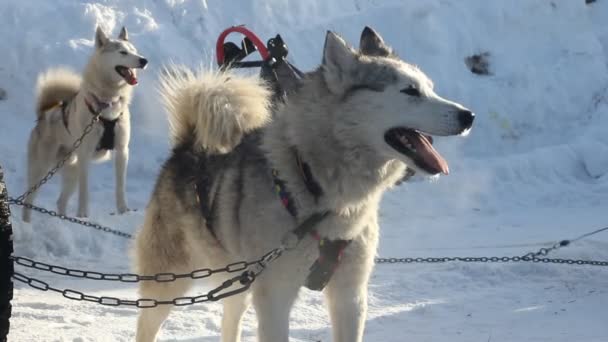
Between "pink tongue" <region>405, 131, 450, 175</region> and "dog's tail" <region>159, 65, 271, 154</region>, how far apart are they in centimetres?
70

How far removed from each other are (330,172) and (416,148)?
A: 1.03 ft

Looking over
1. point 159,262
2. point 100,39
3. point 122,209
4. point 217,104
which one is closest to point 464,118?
point 217,104

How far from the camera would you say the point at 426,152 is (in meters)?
2.72

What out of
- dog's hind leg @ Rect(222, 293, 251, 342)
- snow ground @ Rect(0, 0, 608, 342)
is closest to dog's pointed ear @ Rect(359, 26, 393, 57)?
dog's hind leg @ Rect(222, 293, 251, 342)

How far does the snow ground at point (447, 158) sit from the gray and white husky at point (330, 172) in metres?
1.27

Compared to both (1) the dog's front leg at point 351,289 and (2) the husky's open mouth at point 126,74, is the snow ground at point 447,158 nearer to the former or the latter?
(2) the husky's open mouth at point 126,74

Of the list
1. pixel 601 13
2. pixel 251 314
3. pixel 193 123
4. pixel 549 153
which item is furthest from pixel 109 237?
pixel 601 13

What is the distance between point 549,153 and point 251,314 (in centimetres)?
567

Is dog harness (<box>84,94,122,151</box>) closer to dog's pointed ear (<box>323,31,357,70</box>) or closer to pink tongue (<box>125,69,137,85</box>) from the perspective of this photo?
pink tongue (<box>125,69,137,85</box>)

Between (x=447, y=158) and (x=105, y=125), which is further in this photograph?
(x=447, y=158)

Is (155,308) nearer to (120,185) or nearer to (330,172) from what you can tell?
(330,172)

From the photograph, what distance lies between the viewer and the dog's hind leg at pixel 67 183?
→ 7262 mm

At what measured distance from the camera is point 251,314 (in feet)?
14.7

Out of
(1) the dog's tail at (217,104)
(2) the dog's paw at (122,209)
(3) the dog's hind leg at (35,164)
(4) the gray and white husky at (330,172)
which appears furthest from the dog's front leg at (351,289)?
(3) the dog's hind leg at (35,164)
